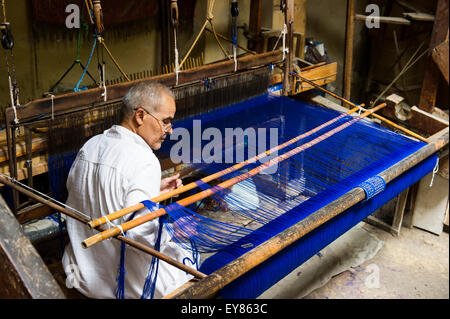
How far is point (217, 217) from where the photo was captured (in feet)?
10.6

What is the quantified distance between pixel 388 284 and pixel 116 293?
2.36 metres

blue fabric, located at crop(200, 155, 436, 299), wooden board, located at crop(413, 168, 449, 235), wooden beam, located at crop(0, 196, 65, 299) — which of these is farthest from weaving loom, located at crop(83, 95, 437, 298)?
wooden board, located at crop(413, 168, 449, 235)

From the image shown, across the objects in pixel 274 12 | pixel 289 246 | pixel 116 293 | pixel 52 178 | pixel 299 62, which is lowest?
pixel 116 293

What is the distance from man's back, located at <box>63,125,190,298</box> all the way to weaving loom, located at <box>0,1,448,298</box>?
0.09 meters

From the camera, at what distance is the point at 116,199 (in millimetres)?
2006

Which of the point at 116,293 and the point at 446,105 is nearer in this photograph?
the point at 116,293

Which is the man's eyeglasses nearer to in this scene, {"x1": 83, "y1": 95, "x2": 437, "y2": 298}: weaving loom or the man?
the man

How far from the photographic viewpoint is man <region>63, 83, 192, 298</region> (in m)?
2.00

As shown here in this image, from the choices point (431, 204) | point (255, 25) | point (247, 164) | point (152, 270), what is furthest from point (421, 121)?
point (152, 270)

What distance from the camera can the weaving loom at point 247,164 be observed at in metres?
1.95

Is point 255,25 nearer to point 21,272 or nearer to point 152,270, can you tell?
point 152,270

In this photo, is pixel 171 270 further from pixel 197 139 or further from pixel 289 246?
pixel 197 139

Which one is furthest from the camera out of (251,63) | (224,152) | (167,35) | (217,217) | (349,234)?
(167,35)

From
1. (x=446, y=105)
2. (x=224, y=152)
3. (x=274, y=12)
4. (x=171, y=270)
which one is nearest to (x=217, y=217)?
(x=224, y=152)
